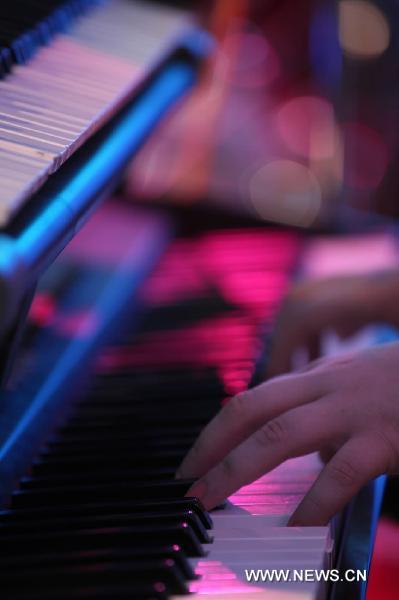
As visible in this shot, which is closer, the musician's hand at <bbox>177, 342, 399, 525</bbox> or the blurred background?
the musician's hand at <bbox>177, 342, 399, 525</bbox>

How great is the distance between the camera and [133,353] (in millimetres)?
1140

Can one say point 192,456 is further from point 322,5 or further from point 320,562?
point 322,5

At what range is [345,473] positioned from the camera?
2.39 feet

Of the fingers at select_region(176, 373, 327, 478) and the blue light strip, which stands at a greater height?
the blue light strip

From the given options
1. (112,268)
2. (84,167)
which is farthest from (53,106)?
(112,268)

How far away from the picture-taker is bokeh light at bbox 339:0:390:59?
3.34 m

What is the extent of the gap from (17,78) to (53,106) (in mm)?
88

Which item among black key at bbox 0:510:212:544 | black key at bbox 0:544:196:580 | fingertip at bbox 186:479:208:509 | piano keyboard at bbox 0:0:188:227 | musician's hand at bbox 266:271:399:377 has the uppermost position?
piano keyboard at bbox 0:0:188:227

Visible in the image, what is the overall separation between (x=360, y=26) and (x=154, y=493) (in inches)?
115

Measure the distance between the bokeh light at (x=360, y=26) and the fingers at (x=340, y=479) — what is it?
114 inches

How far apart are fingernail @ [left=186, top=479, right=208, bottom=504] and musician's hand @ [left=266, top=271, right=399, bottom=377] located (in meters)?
0.42

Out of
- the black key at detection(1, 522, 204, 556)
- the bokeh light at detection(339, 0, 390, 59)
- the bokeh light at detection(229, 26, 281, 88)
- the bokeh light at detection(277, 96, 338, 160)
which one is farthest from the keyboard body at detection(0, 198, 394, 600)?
the bokeh light at detection(229, 26, 281, 88)

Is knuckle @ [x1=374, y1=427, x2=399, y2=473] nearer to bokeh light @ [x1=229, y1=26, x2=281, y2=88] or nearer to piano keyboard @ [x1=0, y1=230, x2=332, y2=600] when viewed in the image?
piano keyboard @ [x1=0, y1=230, x2=332, y2=600]

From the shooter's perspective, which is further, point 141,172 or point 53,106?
point 141,172
